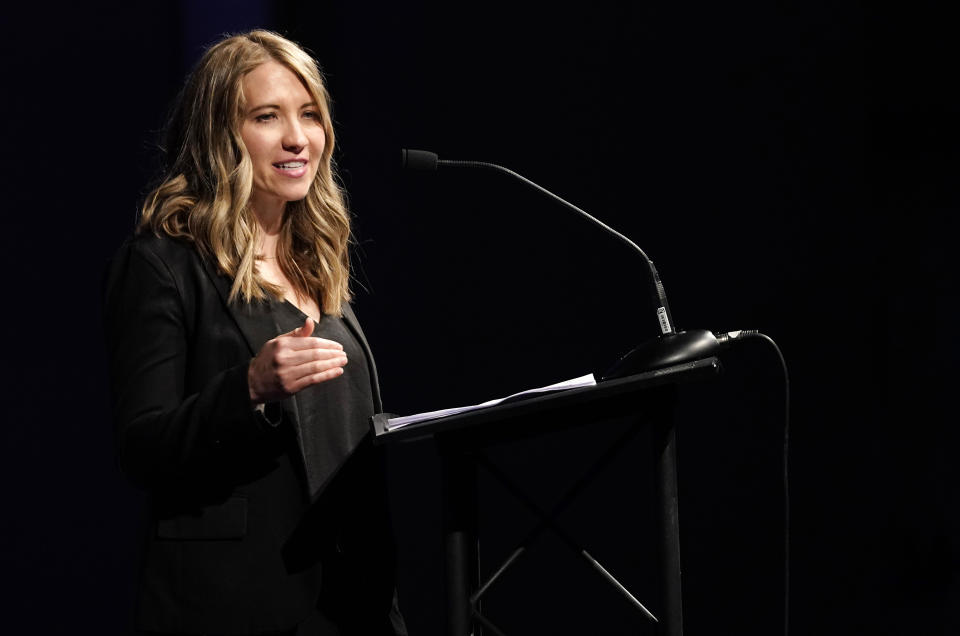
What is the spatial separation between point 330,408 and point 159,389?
0.86ft

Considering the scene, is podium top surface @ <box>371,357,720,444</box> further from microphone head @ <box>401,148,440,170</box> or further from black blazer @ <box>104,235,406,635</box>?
microphone head @ <box>401,148,440,170</box>

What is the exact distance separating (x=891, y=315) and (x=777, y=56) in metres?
0.66

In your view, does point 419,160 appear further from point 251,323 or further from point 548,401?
point 548,401

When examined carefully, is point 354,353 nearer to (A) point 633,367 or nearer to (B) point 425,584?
(A) point 633,367

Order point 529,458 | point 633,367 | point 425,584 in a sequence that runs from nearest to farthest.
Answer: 1. point 633,367
2. point 529,458
3. point 425,584

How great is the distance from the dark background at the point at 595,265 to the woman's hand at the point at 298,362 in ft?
4.85

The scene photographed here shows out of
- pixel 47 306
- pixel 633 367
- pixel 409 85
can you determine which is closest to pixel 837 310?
pixel 633 367

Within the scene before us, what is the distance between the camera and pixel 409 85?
10.2 feet

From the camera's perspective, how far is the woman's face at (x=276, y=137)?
5.21 feet

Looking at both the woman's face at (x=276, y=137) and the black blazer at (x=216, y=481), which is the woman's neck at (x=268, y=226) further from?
the black blazer at (x=216, y=481)

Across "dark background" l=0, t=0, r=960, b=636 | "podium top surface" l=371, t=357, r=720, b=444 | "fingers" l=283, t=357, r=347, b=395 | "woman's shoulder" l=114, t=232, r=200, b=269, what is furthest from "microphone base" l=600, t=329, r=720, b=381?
"dark background" l=0, t=0, r=960, b=636

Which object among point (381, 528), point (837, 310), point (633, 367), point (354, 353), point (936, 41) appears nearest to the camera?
point (633, 367)

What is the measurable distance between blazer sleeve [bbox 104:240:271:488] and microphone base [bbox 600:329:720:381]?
0.45 meters

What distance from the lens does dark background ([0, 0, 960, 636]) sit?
2.19m
